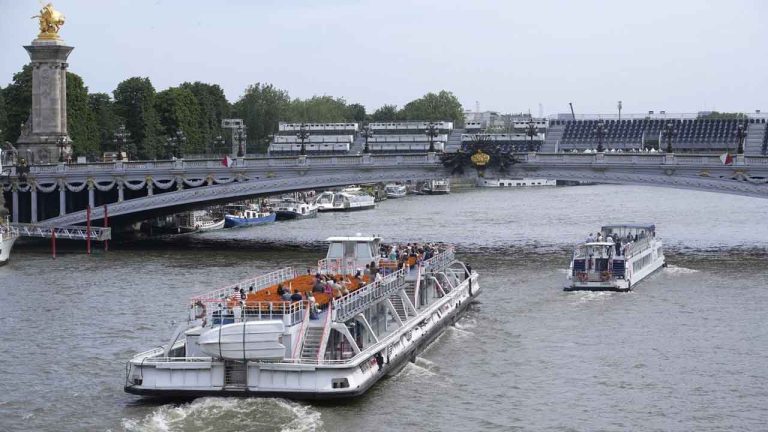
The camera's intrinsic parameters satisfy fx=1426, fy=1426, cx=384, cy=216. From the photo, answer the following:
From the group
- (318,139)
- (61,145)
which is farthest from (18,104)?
(318,139)

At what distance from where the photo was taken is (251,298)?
42781mm

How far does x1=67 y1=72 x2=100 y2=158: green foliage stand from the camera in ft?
402

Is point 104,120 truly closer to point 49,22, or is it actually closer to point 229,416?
point 49,22

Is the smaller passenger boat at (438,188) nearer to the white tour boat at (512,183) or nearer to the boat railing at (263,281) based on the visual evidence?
the white tour boat at (512,183)

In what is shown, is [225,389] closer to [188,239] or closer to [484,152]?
[484,152]

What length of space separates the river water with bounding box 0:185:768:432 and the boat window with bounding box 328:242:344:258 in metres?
5.01

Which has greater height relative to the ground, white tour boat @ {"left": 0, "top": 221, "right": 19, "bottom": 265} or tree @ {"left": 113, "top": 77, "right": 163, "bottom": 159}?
tree @ {"left": 113, "top": 77, "right": 163, "bottom": 159}

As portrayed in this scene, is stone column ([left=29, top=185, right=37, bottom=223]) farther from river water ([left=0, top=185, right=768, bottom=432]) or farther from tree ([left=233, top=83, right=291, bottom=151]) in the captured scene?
tree ([left=233, top=83, right=291, bottom=151])

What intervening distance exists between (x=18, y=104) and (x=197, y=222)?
28322 millimetres

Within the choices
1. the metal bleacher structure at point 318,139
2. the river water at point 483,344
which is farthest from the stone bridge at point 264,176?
the metal bleacher structure at point 318,139

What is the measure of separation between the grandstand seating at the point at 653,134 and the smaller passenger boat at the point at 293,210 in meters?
54.4

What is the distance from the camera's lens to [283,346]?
38031 mm

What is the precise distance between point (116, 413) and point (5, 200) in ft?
177

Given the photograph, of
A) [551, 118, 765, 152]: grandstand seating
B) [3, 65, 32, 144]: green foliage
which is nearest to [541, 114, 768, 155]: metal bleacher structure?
[551, 118, 765, 152]: grandstand seating
